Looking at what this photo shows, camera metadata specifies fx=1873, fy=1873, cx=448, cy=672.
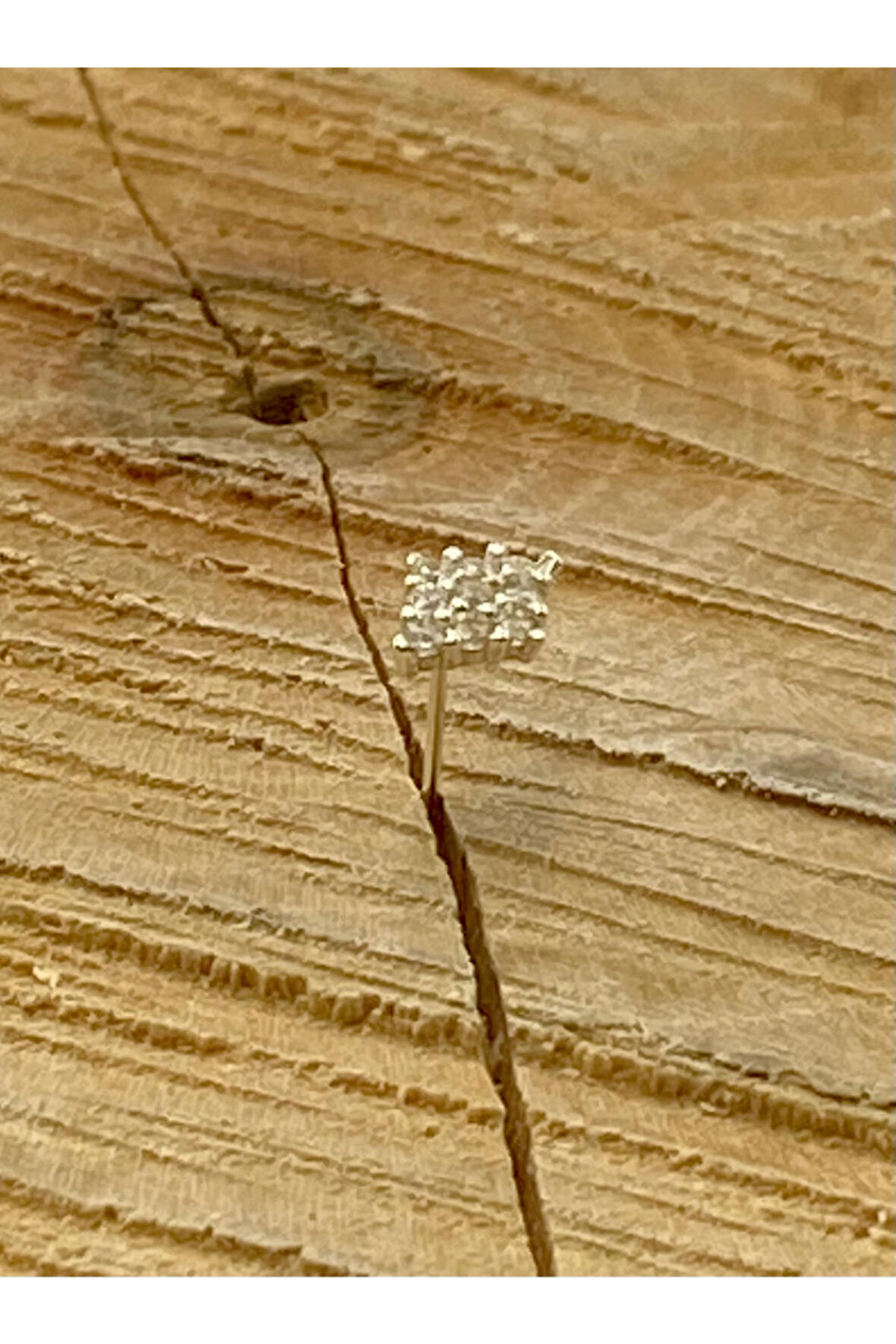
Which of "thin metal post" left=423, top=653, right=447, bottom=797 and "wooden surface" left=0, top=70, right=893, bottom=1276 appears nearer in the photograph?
"wooden surface" left=0, top=70, right=893, bottom=1276

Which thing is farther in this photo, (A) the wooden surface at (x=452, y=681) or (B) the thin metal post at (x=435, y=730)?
(B) the thin metal post at (x=435, y=730)

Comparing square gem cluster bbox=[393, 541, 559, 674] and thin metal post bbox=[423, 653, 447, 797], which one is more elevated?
square gem cluster bbox=[393, 541, 559, 674]

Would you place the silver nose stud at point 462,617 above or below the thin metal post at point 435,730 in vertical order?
above
